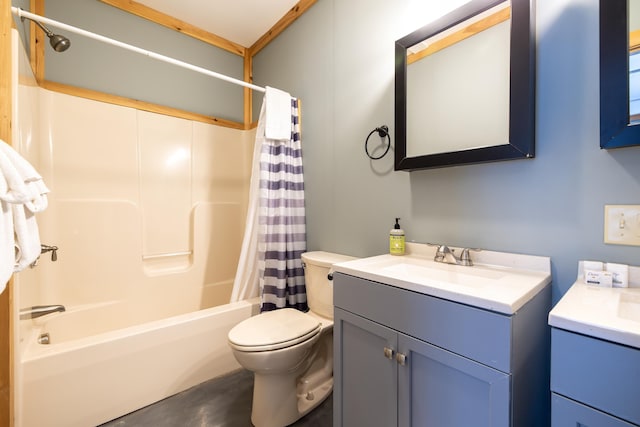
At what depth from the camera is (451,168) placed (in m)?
1.29

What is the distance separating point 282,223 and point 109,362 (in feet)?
3.86

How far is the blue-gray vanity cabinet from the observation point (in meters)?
0.74

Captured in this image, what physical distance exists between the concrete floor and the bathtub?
0.05 meters

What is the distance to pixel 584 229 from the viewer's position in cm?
96

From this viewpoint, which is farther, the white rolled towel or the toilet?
the white rolled towel

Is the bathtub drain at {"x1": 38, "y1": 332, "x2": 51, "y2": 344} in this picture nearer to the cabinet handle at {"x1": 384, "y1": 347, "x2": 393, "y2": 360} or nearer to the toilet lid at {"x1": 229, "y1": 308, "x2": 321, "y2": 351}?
the toilet lid at {"x1": 229, "y1": 308, "x2": 321, "y2": 351}

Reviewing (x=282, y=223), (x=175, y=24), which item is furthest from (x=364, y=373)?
(x=175, y=24)

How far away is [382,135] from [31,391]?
6.83 ft

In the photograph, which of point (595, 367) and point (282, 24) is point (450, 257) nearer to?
point (595, 367)

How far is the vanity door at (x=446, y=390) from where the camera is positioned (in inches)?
28.9

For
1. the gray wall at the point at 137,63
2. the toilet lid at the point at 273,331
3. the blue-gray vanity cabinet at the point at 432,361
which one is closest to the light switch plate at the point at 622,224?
the blue-gray vanity cabinet at the point at 432,361

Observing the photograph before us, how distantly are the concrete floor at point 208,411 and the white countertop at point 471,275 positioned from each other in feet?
3.01

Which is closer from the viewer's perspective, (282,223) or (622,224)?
(622,224)

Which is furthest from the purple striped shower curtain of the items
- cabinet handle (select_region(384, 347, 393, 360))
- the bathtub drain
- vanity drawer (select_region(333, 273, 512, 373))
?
the bathtub drain
